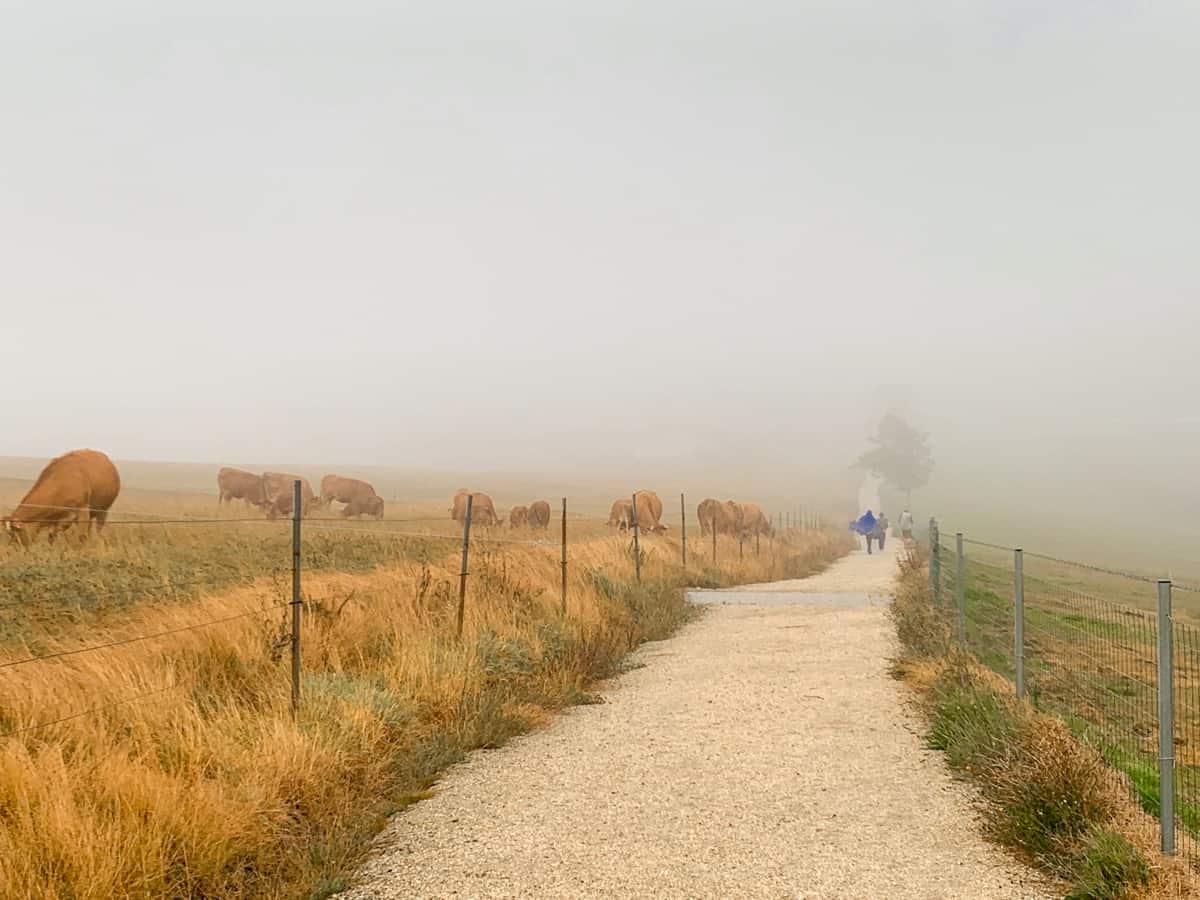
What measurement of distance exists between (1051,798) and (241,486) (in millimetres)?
40733

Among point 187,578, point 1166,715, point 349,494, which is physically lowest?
point 187,578

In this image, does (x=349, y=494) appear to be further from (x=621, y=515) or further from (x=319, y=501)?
(x=621, y=515)

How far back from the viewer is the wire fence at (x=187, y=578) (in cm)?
714

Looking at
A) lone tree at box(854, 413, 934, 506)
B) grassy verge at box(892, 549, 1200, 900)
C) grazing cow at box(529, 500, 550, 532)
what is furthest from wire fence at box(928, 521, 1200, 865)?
lone tree at box(854, 413, 934, 506)

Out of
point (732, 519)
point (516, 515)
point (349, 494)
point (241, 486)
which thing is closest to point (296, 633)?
point (516, 515)

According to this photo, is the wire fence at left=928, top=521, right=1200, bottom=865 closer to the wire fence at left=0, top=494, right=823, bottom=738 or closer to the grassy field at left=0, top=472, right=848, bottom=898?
the grassy field at left=0, top=472, right=848, bottom=898

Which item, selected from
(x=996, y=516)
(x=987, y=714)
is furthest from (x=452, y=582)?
(x=996, y=516)

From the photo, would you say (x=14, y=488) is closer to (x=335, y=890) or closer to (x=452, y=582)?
(x=452, y=582)

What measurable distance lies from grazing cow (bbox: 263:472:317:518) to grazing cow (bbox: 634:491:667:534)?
42.1ft

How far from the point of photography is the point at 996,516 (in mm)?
90125

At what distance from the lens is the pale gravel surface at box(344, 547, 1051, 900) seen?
4.84 metres

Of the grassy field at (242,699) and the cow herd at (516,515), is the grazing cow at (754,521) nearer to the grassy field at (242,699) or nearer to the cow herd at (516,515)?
the cow herd at (516,515)

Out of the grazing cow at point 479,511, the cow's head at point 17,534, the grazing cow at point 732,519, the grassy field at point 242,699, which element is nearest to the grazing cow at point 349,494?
the grazing cow at point 479,511

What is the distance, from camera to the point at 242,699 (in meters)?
7.22
